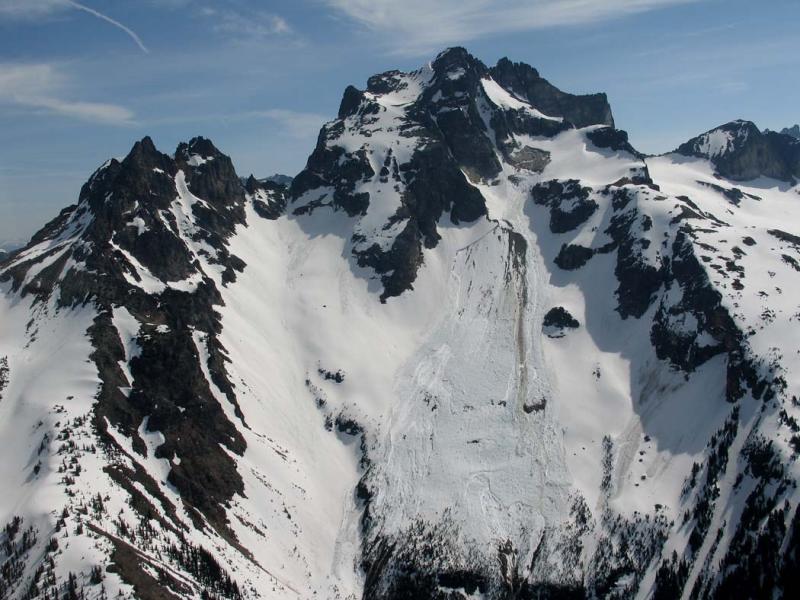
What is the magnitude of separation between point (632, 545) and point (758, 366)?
43.9 meters

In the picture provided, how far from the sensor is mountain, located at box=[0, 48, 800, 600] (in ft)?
334

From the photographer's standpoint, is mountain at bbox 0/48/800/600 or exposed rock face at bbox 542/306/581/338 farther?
exposed rock face at bbox 542/306/581/338

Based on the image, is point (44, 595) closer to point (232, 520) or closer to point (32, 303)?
point (232, 520)

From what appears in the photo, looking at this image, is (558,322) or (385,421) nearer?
(385,421)

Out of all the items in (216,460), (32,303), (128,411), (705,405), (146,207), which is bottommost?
(705,405)

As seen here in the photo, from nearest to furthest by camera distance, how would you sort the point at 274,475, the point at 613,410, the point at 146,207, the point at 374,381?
the point at 274,475, the point at 613,410, the point at 374,381, the point at 146,207

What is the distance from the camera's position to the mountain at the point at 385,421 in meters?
102

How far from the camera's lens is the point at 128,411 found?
118688 millimetres

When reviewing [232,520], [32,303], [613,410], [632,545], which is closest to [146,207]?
[32,303]

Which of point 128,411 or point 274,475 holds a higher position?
point 128,411

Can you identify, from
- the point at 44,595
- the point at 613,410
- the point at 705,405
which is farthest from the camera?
the point at 613,410

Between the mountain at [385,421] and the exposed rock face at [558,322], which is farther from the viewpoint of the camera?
the exposed rock face at [558,322]

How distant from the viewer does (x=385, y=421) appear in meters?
153

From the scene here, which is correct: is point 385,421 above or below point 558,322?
below
